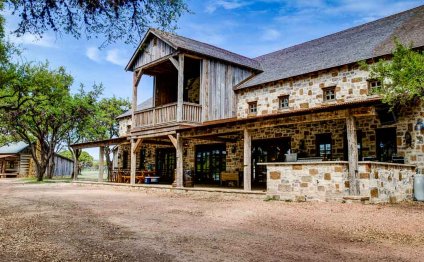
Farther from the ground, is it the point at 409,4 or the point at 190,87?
the point at 409,4

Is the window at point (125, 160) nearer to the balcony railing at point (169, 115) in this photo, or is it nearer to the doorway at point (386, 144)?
the balcony railing at point (169, 115)

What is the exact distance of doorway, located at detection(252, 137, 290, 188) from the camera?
597 inches

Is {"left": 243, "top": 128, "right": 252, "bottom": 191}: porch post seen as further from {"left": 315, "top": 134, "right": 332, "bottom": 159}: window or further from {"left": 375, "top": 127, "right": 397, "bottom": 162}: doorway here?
{"left": 375, "top": 127, "right": 397, "bottom": 162}: doorway

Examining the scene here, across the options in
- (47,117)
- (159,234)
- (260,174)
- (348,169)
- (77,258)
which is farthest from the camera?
(47,117)

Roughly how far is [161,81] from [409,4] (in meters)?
→ 13.2

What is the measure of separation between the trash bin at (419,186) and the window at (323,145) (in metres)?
3.28

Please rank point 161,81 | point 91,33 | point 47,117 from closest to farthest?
point 91,33
point 161,81
point 47,117

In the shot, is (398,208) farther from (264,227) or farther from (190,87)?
(190,87)

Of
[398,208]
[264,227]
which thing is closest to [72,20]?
[264,227]

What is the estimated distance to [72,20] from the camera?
6184mm

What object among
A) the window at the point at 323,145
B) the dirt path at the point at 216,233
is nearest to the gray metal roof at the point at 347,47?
the window at the point at 323,145

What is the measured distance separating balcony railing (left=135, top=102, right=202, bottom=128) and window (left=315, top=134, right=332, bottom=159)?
17.9 feet

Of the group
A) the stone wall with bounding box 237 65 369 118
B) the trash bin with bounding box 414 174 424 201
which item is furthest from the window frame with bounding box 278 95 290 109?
the trash bin with bounding box 414 174 424 201

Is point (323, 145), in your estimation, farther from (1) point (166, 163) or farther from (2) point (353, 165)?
(1) point (166, 163)
